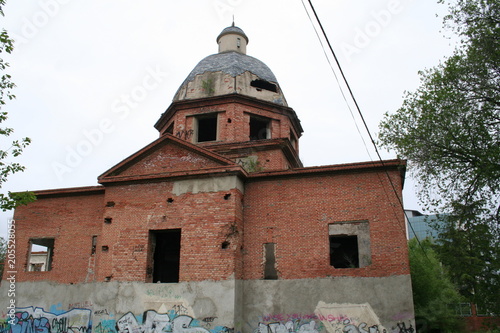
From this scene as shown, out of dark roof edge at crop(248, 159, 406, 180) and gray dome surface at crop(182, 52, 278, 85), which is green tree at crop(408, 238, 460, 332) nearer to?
dark roof edge at crop(248, 159, 406, 180)

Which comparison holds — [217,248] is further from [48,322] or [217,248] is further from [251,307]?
[48,322]

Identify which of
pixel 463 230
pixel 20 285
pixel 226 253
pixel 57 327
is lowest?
pixel 57 327

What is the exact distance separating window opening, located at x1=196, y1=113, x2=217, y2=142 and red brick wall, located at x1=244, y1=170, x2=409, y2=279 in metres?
6.19

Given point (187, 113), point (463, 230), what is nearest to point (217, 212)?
point (187, 113)

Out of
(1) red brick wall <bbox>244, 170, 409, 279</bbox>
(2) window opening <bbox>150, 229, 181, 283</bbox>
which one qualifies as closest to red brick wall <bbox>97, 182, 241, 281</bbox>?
(1) red brick wall <bbox>244, 170, 409, 279</bbox>

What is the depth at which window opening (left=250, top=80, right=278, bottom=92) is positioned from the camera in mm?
19531

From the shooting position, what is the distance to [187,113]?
1848cm

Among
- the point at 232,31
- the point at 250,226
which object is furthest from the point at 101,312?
the point at 232,31

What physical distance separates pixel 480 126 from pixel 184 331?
427 inches

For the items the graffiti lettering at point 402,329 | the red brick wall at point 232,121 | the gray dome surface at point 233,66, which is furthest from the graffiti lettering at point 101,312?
the gray dome surface at point 233,66

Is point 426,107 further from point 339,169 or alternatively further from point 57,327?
point 57,327

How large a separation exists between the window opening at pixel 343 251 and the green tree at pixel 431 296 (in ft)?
33.0

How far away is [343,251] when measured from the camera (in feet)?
49.2

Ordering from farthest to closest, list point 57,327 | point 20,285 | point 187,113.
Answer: point 187,113
point 20,285
point 57,327
